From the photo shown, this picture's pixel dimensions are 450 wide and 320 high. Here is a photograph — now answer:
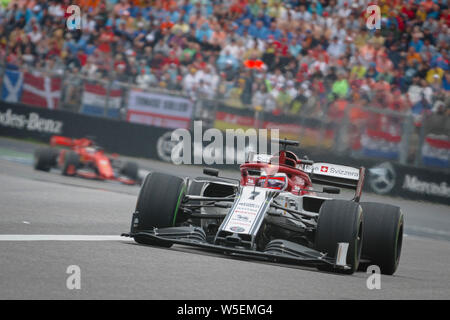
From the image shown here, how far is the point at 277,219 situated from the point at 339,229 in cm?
89

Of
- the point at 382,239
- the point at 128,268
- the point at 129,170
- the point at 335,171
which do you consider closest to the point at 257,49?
the point at 129,170

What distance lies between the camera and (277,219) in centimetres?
892

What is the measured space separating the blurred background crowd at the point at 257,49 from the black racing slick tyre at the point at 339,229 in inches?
433

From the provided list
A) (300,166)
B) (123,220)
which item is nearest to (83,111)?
(123,220)

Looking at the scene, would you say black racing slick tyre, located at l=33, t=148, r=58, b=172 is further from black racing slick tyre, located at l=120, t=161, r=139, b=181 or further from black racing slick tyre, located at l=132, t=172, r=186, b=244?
black racing slick tyre, located at l=132, t=172, r=186, b=244

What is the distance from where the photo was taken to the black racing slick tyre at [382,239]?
9016 millimetres

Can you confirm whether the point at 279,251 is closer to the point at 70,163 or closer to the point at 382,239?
the point at 382,239

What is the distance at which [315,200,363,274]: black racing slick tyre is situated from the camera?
821 cm

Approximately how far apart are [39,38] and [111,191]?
9.10 m

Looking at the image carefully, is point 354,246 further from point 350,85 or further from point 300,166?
point 350,85

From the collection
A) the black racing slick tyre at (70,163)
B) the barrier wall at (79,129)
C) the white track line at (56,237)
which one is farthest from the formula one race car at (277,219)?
the barrier wall at (79,129)

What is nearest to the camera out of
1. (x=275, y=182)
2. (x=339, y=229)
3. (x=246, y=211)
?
(x=339, y=229)

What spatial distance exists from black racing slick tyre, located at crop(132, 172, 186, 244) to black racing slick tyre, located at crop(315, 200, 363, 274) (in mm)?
1538

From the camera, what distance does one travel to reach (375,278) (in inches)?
328
